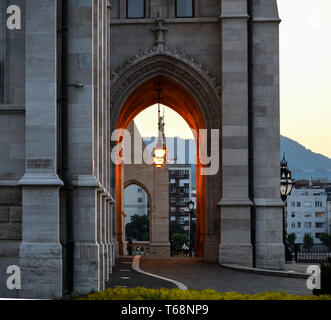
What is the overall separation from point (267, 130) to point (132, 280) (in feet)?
33.1

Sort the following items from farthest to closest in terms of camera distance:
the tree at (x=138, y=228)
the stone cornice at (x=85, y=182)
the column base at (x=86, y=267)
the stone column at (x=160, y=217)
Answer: the tree at (x=138, y=228) < the stone column at (x=160, y=217) < the stone cornice at (x=85, y=182) < the column base at (x=86, y=267)

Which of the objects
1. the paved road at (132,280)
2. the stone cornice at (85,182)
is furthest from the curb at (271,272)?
the stone cornice at (85,182)

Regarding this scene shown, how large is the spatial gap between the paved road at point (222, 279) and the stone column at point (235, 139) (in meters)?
1.21

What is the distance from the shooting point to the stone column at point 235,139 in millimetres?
26250

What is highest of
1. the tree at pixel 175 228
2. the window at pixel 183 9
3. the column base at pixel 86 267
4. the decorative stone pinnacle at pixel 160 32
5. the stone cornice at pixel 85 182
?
the window at pixel 183 9

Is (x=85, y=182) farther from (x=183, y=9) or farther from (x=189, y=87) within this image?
(x=183, y=9)

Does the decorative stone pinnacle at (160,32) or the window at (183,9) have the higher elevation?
the window at (183,9)

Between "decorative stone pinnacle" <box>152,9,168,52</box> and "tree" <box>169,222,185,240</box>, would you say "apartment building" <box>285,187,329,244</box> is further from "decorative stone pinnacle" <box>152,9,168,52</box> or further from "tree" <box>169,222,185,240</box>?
"decorative stone pinnacle" <box>152,9,168,52</box>

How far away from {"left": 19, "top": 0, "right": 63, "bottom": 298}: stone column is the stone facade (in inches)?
0.8

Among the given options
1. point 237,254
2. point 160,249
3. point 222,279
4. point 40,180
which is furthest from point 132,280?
point 160,249

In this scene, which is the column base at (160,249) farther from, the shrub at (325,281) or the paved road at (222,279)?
the shrub at (325,281)

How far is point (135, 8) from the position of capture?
1142 inches
